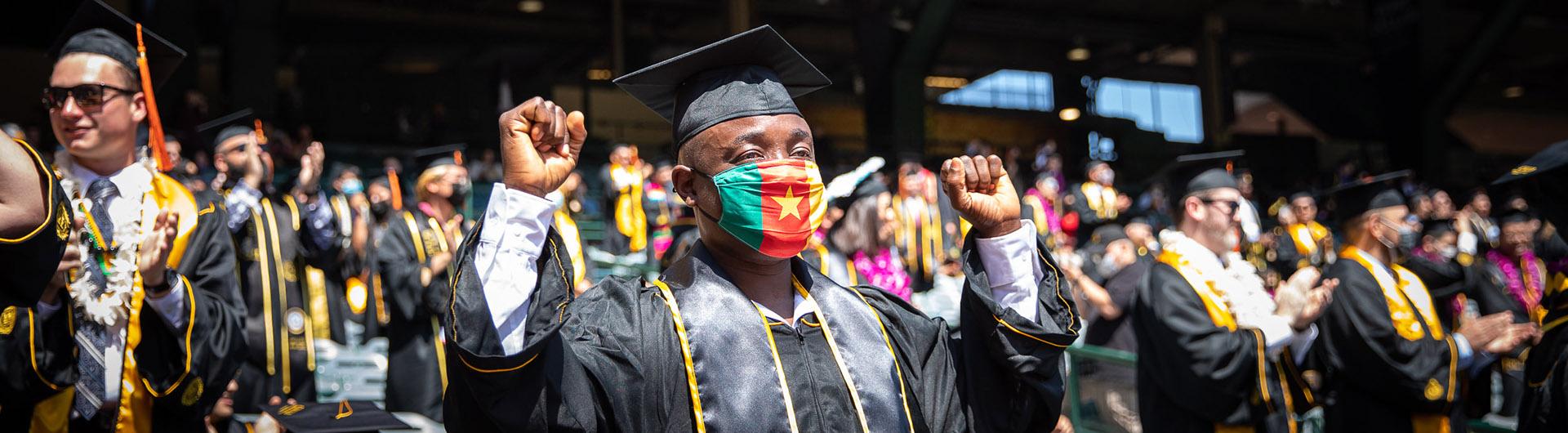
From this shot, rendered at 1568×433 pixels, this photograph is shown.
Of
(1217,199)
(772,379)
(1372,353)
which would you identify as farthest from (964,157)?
(1372,353)

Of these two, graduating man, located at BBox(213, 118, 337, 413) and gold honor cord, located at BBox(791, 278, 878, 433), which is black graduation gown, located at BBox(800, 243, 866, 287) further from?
gold honor cord, located at BBox(791, 278, 878, 433)

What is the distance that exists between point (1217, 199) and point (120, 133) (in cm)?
442

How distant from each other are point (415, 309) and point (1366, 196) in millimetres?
5228

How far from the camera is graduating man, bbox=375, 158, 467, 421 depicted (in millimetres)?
6332

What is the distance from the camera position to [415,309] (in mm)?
6363

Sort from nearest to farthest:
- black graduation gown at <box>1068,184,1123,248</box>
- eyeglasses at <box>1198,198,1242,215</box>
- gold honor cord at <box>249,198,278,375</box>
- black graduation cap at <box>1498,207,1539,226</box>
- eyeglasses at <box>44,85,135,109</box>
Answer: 1. eyeglasses at <box>44,85,135,109</box>
2. eyeglasses at <box>1198,198,1242,215</box>
3. gold honor cord at <box>249,198,278,375</box>
4. black graduation cap at <box>1498,207,1539,226</box>
5. black graduation gown at <box>1068,184,1123,248</box>

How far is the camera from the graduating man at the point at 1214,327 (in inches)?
184

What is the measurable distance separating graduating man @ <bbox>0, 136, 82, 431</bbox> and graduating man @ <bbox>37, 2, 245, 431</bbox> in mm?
40

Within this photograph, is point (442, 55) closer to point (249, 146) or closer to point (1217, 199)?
point (249, 146)

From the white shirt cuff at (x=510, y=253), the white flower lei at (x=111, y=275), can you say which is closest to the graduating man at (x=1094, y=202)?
the white flower lei at (x=111, y=275)

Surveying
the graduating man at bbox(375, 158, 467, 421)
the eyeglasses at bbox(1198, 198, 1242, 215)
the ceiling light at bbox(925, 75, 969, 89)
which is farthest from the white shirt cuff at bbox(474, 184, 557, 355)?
the ceiling light at bbox(925, 75, 969, 89)

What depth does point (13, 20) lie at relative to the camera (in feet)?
46.0

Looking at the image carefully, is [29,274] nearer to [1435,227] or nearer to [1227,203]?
[1227,203]

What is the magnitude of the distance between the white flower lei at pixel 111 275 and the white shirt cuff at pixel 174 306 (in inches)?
3.1
